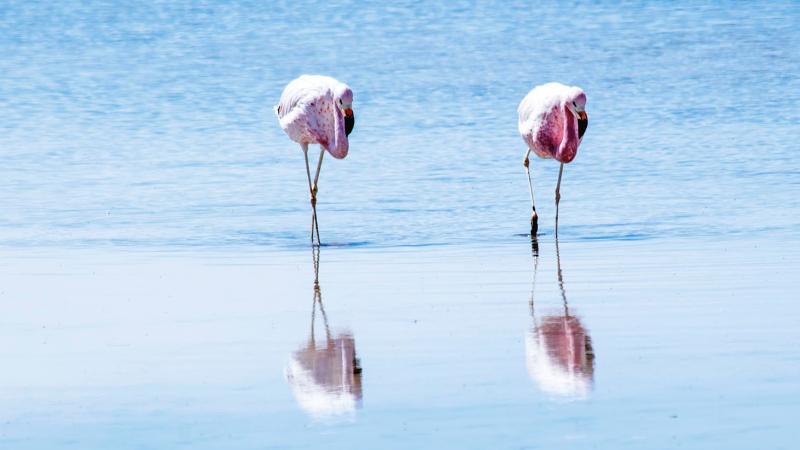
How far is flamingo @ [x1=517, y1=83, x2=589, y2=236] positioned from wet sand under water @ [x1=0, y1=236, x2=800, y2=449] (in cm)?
245

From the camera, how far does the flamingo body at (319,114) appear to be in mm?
11961

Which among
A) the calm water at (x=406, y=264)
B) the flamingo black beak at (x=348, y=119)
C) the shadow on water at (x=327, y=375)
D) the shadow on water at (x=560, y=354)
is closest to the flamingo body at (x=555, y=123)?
the calm water at (x=406, y=264)

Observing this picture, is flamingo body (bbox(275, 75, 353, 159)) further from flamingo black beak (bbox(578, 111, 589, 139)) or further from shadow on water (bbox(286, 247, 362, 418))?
shadow on water (bbox(286, 247, 362, 418))

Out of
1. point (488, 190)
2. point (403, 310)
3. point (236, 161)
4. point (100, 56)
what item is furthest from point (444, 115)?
point (403, 310)

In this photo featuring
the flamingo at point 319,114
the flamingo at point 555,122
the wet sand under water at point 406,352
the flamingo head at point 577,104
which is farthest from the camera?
the flamingo at point 555,122

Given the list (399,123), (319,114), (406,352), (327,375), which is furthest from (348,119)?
(399,123)

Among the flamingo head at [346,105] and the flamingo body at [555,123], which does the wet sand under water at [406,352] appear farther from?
the flamingo body at [555,123]

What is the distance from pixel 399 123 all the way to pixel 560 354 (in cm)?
1270

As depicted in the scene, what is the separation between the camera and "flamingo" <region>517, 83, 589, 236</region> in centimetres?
1201

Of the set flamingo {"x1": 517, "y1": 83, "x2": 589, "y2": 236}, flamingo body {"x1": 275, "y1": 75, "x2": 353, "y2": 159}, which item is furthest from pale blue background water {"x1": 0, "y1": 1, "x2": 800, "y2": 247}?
flamingo body {"x1": 275, "y1": 75, "x2": 353, "y2": 159}

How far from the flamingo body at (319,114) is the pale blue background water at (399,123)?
22.0 inches

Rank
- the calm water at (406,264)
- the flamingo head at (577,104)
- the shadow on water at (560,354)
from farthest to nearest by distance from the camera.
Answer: the flamingo head at (577,104) → the shadow on water at (560,354) → the calm water at (406,264)

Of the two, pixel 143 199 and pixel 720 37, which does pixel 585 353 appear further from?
pixel 720 37

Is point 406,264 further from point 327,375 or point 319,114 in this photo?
point 327,375
